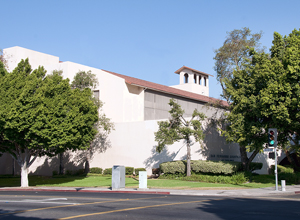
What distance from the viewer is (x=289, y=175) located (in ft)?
88.3

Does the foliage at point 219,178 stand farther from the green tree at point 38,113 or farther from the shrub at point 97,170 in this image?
the shrub at point 97,170

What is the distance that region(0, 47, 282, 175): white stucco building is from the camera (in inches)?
1325

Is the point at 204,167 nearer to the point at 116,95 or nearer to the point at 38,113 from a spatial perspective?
the point at 38,113

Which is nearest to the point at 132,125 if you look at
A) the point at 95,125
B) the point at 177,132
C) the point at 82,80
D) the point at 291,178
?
the point at 95,125

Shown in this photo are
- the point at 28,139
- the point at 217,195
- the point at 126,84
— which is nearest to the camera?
the point at 217,195

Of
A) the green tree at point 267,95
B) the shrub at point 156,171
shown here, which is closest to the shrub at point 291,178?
the green tree at point 267,95

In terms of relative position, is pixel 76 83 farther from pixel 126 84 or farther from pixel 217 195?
pixel 217 195

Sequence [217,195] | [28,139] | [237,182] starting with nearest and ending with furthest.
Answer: [217,195] < [237,182] < [28,139]

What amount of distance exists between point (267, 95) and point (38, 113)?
669 inches

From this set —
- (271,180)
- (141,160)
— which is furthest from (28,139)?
(271,180)

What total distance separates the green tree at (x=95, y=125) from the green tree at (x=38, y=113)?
7.32 metres

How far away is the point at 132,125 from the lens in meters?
35.8

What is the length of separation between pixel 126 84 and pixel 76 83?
236 inches

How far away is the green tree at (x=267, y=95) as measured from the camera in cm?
2192
